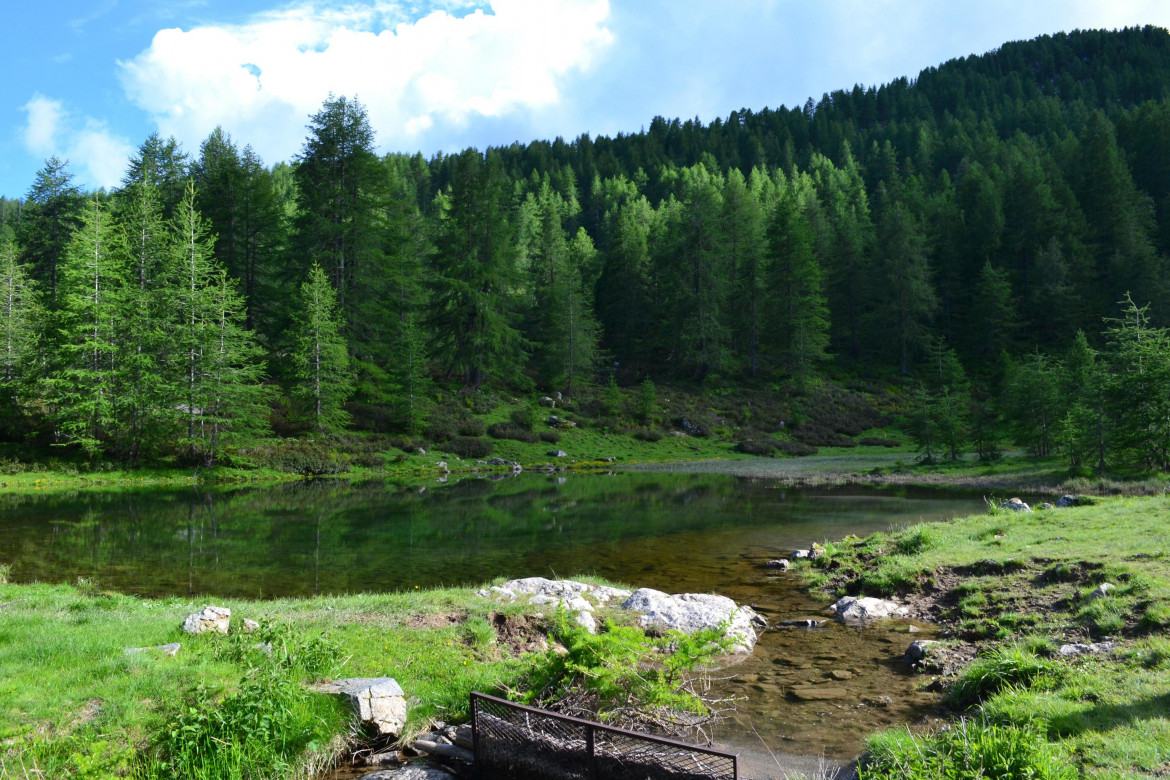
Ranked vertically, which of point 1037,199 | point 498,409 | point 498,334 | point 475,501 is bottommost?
point 475,501

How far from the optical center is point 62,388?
110ft

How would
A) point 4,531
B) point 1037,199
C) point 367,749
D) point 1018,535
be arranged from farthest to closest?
point 1037,199, point 4,531, point 1018,535, point 367,749

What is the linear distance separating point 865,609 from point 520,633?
573 cm

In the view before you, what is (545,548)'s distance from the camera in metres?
17.4

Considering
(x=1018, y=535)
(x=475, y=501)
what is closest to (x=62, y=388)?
(x=475, y=501)

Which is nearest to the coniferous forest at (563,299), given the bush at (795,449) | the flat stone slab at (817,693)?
the bush at (795,449)

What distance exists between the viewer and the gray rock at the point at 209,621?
7711 mm

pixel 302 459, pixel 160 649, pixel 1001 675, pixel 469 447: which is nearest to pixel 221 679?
pixel 160 649

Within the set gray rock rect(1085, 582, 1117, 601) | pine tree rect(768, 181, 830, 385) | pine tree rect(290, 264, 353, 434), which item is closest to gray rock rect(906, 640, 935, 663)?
gray rock rect(1085, 582, 1117, 601)

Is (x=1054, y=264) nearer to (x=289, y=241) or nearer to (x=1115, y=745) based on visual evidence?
(x=289, y=241)

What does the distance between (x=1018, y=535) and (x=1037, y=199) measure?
245 feet

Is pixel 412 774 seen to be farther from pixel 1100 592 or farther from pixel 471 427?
pixel 471 427

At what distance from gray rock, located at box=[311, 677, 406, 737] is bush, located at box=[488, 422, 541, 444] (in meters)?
39.4

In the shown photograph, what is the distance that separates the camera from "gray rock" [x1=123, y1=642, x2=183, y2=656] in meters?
6.68
